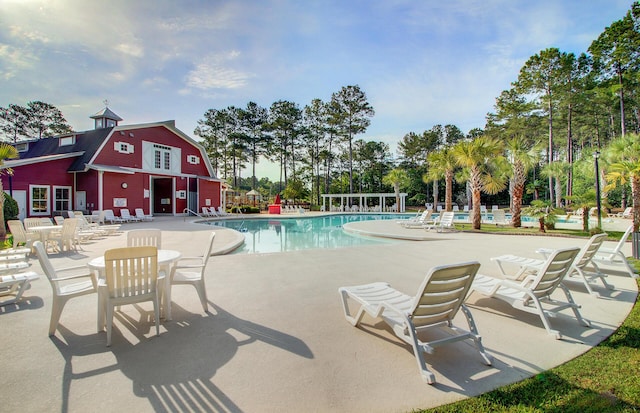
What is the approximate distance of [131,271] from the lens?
2793 mm

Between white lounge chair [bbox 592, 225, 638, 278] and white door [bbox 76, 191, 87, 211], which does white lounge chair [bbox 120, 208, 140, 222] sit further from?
white lounge chair [bbox 592, 225, 638, 278]

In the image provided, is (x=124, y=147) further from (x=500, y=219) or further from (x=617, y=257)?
(x=617, y=257)

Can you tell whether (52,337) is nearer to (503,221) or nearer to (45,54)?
(45,54)

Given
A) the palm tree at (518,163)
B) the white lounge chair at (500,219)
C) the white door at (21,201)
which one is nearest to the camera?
the palm tree at (518,163)

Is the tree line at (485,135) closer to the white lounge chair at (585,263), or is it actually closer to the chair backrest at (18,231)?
the white lounge chair at (585,263)

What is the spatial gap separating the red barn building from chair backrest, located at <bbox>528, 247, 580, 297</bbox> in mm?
19565

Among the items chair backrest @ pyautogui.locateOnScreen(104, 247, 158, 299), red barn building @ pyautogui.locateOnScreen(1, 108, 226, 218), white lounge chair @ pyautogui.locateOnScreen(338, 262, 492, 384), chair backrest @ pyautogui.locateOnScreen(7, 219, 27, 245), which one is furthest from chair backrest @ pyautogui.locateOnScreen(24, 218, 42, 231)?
white lounge chair @ pyautogui.locateOnScreen(338, 262, 492, 384)

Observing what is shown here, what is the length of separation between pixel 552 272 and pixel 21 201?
2078 centimetres

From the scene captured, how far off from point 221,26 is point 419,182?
33.4 metres

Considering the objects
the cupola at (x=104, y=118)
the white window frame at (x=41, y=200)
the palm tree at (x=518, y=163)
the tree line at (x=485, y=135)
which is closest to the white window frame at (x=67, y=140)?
the cupola at (x=104, y=118)

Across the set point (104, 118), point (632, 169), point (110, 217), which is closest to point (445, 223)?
point (632, 169)

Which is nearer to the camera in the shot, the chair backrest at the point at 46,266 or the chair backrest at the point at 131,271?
the chair backrest at the point at 131,271

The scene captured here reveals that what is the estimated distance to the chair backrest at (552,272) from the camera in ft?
10.2

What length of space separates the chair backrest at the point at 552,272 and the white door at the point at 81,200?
2115 centimetres
